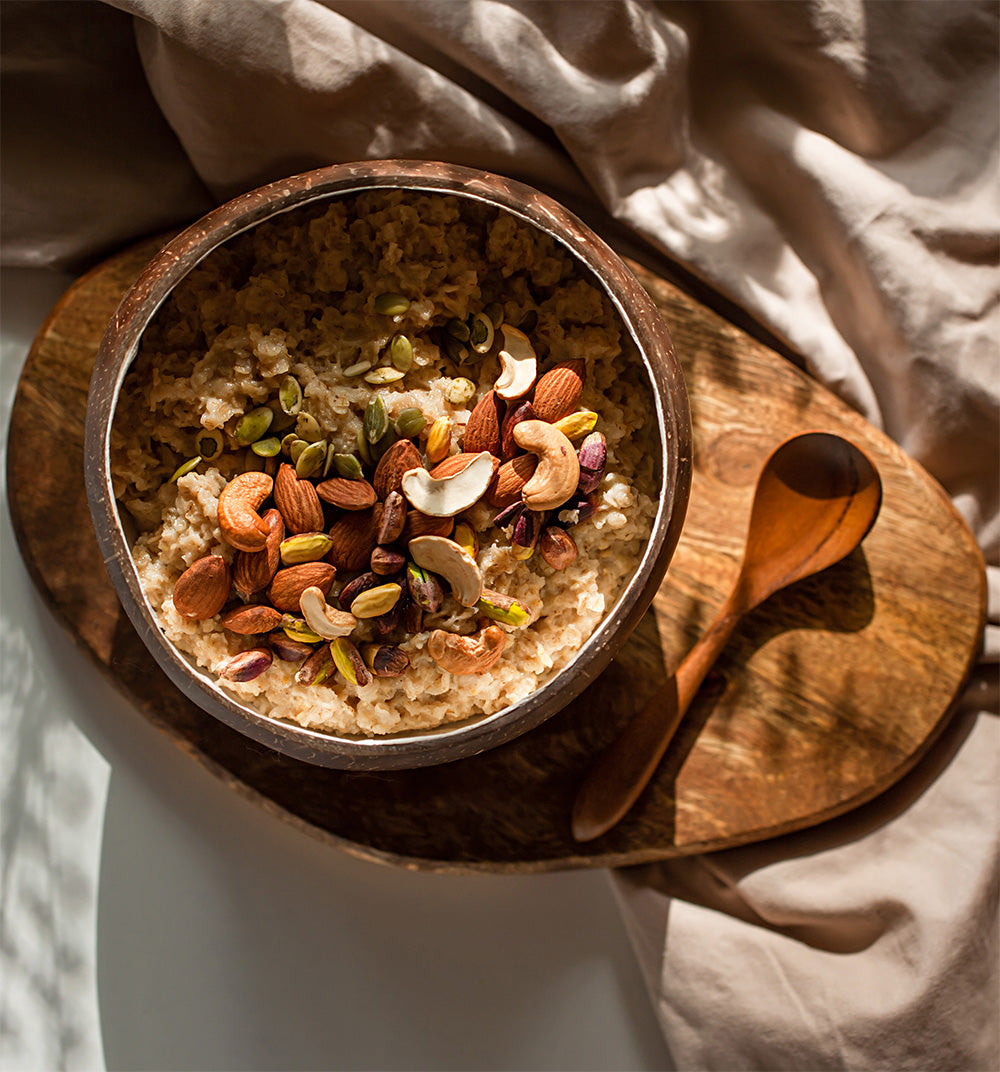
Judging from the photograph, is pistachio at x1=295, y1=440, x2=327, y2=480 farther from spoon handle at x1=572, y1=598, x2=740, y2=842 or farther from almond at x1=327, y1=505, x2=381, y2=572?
spoon handle at x1=572, y1=598, x2=740, y2=842

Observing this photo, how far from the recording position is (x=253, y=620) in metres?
1.08

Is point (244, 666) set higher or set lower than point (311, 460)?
lower

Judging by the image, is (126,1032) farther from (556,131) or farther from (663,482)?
(556,131)

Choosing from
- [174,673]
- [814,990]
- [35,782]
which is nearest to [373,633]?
[174,673]

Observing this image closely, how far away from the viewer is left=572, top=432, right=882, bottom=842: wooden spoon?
131 cm

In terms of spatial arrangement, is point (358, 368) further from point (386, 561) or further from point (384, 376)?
point (386, 561)

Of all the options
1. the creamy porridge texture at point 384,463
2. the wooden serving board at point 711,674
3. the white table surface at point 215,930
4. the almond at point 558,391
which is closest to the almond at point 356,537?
the creamy porridge texture at point 384,463

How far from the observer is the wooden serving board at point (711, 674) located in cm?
134

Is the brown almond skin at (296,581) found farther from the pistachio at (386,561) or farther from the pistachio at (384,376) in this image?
the pistachio at (384,376)

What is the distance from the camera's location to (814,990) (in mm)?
1383

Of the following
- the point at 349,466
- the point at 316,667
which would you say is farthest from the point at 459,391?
the point at 316,667

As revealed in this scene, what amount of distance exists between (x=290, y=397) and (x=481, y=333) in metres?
0.24

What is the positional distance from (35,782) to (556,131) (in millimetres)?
1226

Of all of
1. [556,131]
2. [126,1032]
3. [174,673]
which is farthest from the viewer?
[126,1032]
